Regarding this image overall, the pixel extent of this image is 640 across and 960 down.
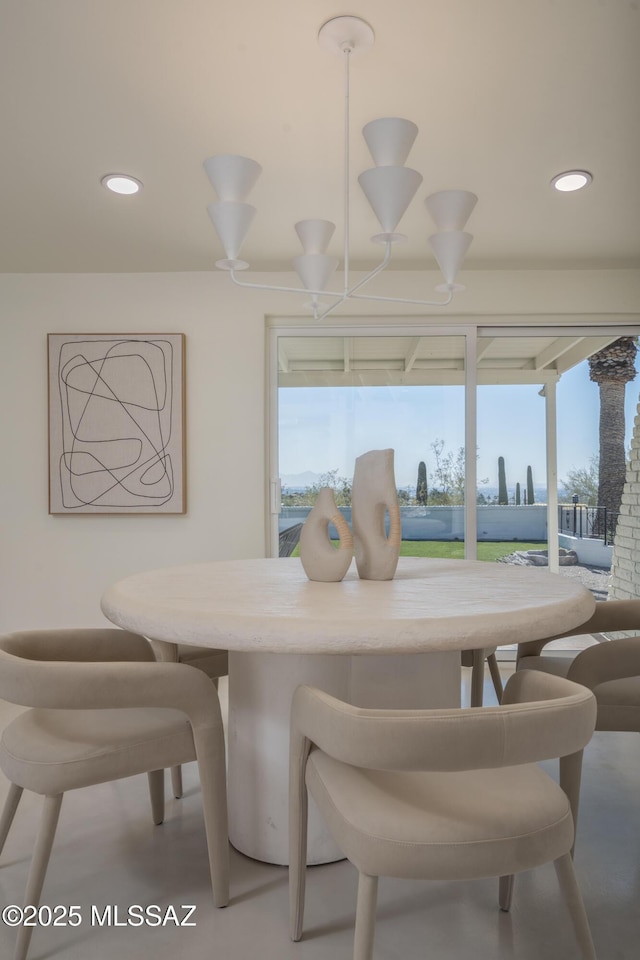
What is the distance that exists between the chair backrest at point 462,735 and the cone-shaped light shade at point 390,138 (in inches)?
54.9

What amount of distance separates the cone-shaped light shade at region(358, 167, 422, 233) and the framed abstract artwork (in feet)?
7.35

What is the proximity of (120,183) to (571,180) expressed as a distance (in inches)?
73.1

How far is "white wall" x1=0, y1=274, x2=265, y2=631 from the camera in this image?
12.6 feet

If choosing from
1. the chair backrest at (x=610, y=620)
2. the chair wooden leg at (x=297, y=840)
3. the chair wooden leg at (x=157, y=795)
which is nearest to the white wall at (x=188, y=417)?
the chair wooden leg at (x=157, y=795)

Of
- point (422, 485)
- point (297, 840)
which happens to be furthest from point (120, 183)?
point (297, 840)

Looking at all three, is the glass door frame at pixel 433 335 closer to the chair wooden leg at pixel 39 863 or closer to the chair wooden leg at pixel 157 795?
the chair wooden leg at pixel 157 795

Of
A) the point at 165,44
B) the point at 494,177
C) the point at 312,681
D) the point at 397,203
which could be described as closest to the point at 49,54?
the point at 165,44

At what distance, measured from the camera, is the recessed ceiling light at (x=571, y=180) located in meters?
2.64

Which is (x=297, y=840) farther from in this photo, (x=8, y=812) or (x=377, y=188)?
(x=377, y=188)

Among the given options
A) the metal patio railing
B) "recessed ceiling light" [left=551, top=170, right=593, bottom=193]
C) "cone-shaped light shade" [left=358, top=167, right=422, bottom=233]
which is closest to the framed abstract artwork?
"recessed ceiling light" [left=551, top=170, right=593, bottom=193]

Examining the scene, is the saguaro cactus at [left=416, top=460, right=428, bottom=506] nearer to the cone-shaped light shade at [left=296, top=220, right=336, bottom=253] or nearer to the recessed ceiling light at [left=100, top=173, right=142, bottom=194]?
the cone-shaped light shade at [left=296, top=220, right=336, bottom=253]

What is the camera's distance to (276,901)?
1601 millimetres

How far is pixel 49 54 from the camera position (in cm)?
192

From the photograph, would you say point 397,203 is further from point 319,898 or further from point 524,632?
point 319,898
